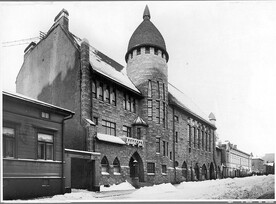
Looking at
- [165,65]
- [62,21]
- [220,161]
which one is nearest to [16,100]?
[62,21]

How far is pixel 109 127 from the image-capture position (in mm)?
23516

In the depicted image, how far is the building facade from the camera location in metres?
14.1

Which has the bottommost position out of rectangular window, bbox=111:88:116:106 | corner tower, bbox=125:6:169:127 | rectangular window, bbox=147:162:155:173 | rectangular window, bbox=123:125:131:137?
rectangular window, bbox=147:162:155:173

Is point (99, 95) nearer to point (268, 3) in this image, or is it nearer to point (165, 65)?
point (165, 65)

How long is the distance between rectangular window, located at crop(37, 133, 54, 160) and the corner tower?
12.1 m

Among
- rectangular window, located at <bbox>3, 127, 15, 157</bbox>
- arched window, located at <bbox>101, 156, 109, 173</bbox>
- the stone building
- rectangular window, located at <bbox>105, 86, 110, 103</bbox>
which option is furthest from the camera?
rectangular window, located at <bbox>105, 86, 110, 103</bbox>

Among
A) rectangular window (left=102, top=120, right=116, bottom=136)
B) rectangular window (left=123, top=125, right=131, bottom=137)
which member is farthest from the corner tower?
rectangular window (left=102, top=120, right=116, bottom=136)

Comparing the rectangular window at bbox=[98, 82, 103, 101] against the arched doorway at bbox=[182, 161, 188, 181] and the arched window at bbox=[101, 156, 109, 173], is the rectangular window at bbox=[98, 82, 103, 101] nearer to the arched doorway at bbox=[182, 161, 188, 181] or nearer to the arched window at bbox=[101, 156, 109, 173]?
the arched window at bbox=[101, 156, 109, 173]

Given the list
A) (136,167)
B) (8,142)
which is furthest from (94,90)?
(8,142)

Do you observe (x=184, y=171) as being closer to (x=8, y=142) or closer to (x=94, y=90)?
(x=94, y=90)

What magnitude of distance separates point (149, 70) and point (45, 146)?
542 inches

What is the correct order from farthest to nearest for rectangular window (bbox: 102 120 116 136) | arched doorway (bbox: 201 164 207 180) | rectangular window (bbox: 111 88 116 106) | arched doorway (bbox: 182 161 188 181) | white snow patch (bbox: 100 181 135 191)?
arched doorway (bbox: 201 164 207 180)
arched doorway (bbox: 182 161 188 181)
rectangular window (bbox: 111 88 116 106)
rectangular window (bbox: 102 120 116 136)
white snow patch (bbox: 100 181 135 191)

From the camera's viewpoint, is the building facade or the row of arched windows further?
the row of arched windows

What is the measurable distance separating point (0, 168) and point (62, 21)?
38.8 ft
